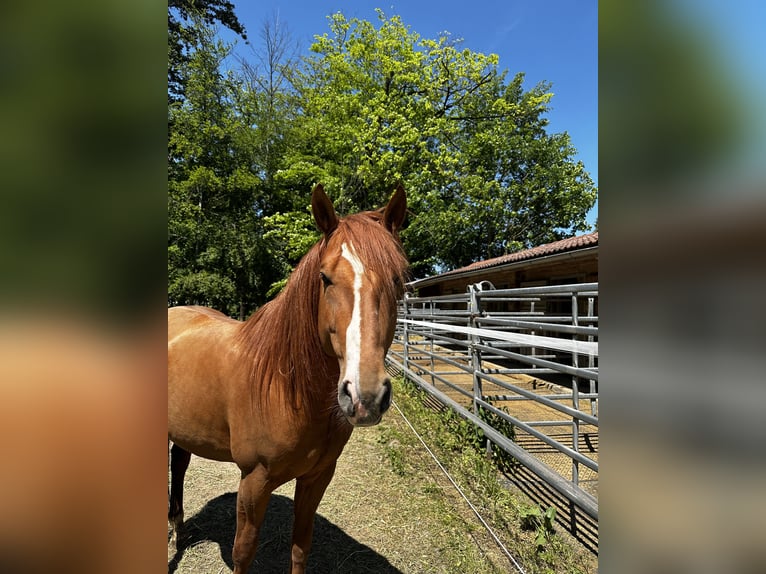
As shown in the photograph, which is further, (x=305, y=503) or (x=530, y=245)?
(x=530, y=245)

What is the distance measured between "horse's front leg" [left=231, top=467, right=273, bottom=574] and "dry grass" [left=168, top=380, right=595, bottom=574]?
30.7 inches

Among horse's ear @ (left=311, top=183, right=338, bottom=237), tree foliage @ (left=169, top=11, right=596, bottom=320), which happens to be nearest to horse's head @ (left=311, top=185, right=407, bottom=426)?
horse's ear @ (left=311, top=183, right=338, bottom=237)

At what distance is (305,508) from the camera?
1938mm

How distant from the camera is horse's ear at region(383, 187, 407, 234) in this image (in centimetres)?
165

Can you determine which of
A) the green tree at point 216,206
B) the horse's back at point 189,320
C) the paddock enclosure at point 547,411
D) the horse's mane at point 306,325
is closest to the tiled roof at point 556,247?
the paddock enclosure at point 547,411

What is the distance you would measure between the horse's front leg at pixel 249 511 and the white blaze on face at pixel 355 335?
82 centimetres

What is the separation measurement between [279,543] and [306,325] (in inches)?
74.2

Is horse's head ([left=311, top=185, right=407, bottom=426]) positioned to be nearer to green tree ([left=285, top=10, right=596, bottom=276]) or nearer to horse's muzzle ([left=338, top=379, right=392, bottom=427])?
horse's muzzle ([left=338, top=379, right=392, bottom=427])

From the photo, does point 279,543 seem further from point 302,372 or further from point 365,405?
point 365,405
